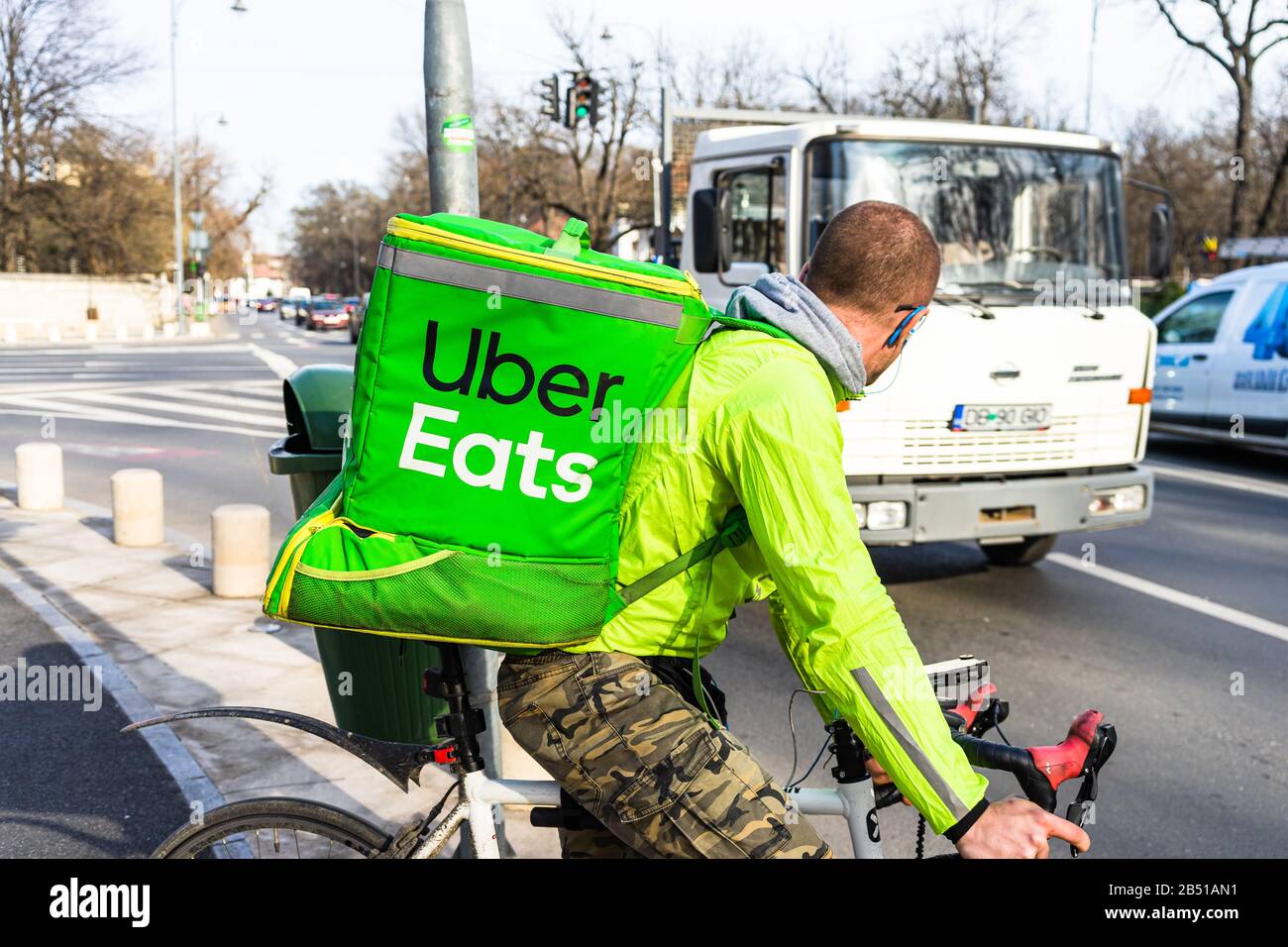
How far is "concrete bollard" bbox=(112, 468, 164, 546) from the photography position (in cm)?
785

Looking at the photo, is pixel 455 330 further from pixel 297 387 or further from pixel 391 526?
pixel 297 387

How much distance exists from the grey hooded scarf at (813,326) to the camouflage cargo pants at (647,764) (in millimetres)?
587

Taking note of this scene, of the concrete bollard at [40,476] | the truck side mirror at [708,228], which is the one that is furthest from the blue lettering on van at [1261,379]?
the concrete bollard at [40,476]

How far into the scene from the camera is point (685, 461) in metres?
1.89

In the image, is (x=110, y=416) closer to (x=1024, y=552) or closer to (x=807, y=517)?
(x=1024, y=552)

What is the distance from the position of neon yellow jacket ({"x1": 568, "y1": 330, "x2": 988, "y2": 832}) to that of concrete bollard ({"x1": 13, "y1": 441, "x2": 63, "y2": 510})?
8287 mm

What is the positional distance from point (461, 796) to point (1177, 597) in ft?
19.7

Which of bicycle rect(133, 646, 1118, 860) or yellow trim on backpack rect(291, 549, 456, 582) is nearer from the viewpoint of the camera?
yellow trim on backpack rect(291, 549, 456, 582)


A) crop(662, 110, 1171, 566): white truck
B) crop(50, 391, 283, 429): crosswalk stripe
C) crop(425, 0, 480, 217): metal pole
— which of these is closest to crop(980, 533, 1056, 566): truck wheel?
crop(662, 110, 1171, 566): white truck

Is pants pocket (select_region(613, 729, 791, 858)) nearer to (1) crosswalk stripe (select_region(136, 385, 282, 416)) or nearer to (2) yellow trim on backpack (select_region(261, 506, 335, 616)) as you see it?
(2) yellow trim on backpack (select_region(261, 506, 335, 616))

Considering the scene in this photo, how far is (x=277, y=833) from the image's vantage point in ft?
7.46

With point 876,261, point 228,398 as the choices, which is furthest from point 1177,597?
point 228,398

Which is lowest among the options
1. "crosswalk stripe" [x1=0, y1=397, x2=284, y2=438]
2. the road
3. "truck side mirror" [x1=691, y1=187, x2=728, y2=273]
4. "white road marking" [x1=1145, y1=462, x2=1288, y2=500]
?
the road
